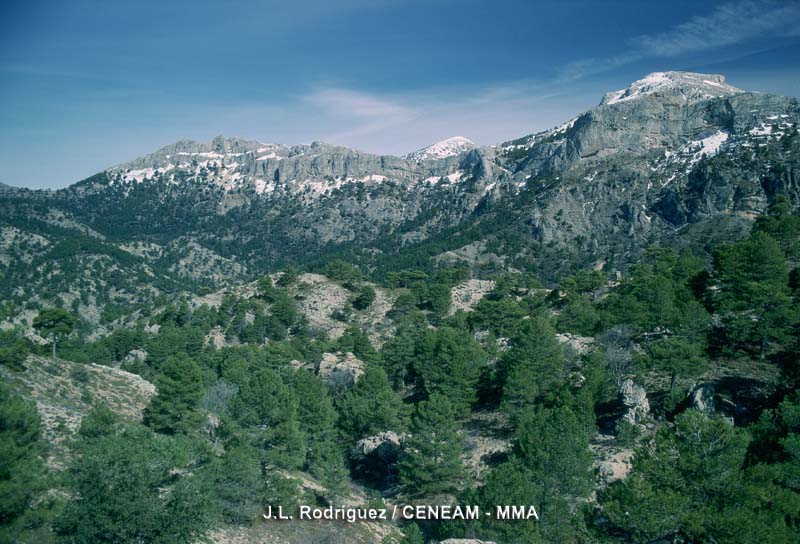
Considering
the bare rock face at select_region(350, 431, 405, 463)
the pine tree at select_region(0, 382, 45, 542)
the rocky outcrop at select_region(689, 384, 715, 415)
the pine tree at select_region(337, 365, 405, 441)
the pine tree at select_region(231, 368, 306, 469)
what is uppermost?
the pine tree at select_region(0, 382, 45, 542)

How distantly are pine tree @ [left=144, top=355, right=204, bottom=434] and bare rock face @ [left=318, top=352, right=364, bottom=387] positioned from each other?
16.8 m

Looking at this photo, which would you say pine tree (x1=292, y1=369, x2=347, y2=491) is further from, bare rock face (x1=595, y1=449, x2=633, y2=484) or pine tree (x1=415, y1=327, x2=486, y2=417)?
bare rock face (x1=595, y1=449, x2=633, y2=484)

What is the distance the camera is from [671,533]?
1730 centimetres

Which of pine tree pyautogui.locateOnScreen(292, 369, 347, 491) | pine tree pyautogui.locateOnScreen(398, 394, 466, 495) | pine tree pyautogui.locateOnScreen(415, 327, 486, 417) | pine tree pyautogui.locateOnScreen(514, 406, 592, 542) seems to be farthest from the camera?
pine tree pyautogui.locateOnScreen(415, 327, 486, 417)

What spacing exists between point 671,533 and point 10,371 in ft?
126

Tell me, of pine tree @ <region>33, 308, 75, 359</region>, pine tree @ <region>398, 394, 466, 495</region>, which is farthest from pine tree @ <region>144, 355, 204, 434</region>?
pine tree @ <region>33, 308, 75, 359</region>

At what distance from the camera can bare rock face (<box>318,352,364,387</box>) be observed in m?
46.3

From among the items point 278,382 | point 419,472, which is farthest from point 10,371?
point 419,472

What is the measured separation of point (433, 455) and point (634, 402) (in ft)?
42.3

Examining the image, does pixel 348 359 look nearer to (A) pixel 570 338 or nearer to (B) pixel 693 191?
(A) pixel 570 338

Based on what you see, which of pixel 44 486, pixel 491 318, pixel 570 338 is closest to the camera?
pixel 44 486

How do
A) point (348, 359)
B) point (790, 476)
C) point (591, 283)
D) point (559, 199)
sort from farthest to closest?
point (559, 199) → point (591, 283) → point (348, 359) → point (790, 476)

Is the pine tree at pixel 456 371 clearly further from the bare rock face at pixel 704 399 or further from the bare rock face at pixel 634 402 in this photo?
the bare rock face at pixel 704 399

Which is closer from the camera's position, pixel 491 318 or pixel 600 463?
pixel 600 463
